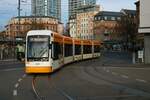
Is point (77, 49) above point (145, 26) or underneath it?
underneath

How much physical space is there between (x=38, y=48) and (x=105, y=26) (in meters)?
158

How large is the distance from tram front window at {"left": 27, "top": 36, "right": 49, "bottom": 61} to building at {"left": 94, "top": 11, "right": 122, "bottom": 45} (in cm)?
13940

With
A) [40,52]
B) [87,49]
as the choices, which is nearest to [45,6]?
[87,49]

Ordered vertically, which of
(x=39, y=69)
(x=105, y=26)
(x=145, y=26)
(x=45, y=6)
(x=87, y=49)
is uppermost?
(x=45, y=6)

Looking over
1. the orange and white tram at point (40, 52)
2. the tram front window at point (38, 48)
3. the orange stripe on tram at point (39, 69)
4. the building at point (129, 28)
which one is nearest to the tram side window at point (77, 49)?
A: the orange and white tram at point (40, 52)

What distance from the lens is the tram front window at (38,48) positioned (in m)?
28.4

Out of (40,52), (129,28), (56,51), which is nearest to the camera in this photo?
(40,52)

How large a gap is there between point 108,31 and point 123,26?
6647 centimetres

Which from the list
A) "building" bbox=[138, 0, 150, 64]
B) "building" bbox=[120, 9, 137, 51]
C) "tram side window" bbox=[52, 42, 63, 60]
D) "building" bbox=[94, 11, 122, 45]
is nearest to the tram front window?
"tram side window" bbox=[52, 42, 63, 60]

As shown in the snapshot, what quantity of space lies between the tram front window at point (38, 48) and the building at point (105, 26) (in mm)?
139397

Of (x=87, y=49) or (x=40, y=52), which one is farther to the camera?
(x=87, y=49)

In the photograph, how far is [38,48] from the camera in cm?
2866

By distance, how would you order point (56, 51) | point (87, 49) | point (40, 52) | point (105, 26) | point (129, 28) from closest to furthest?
point (40, 52)
point (56, 51)
point (87, 49)
point (129, 28)
point (105, 26)

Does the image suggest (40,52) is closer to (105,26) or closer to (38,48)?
(38,48)
